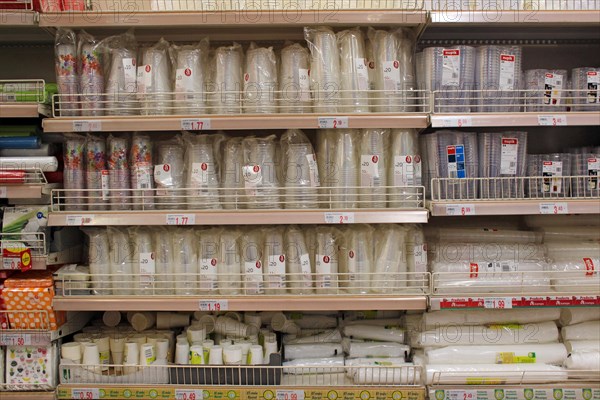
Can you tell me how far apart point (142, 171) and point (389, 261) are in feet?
3.63

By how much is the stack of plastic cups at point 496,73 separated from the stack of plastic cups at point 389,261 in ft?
2.10

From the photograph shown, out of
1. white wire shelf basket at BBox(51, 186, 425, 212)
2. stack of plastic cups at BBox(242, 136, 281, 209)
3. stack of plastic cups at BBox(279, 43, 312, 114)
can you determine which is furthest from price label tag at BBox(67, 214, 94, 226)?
stack of plastic cups at BBox(279, 43, 312, 114)

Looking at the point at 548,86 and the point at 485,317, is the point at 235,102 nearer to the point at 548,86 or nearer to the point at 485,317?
the point at 548,86

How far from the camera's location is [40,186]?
2.07 m

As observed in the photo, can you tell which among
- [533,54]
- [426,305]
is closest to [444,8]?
[533,54]

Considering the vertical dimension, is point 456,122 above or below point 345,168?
above

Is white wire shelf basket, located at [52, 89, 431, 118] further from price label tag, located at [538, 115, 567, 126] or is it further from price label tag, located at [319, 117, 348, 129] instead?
price label tag, located at [538, 115, 567, 126]

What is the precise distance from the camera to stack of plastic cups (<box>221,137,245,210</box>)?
2166mm

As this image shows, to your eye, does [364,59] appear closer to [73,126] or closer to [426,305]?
[426,305]

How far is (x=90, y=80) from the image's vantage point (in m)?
2.11

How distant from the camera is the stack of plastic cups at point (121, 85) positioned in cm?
212

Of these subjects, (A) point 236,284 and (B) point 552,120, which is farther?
(A) point 236,284

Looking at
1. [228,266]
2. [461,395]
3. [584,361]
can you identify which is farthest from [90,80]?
[584,361]

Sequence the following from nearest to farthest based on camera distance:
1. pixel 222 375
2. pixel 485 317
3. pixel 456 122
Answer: pixel 456 122
pixel 222 375
pixel 485 317
